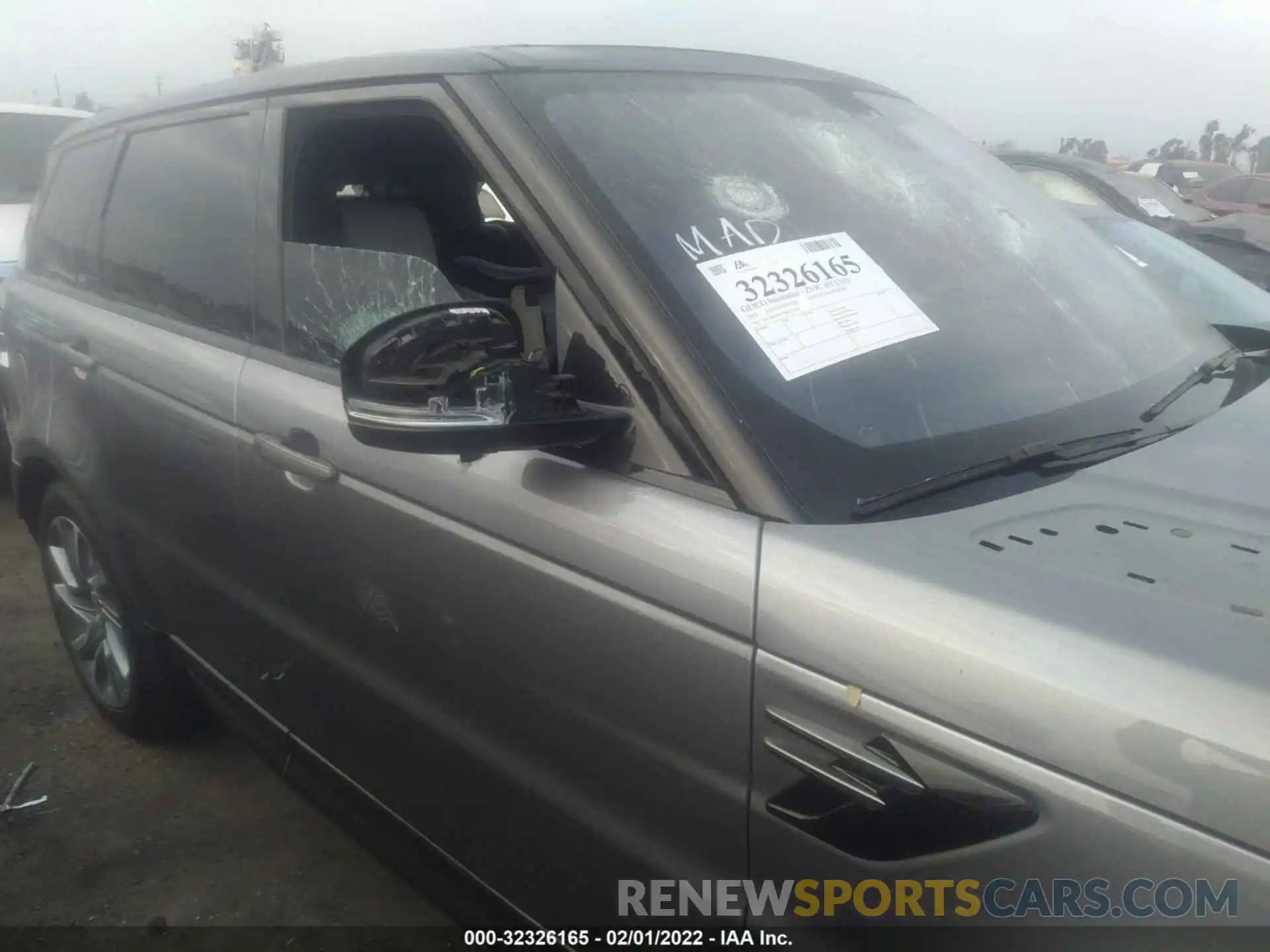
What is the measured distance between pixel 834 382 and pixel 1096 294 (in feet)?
2.73

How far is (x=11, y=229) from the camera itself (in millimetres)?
6738

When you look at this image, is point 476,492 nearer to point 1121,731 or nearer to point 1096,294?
point 1121,731

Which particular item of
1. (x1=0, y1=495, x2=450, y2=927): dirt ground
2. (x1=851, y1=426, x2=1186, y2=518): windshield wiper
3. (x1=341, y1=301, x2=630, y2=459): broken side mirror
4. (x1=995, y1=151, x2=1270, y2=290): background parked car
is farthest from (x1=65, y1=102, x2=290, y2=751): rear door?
(x1=995, y1=151, x2=1270, y2=290): background parked car

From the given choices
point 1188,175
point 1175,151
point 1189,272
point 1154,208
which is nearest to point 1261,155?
point 1175,151

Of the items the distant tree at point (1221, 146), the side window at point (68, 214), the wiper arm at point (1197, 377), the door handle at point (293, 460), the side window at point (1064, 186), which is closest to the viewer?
the wiper arm at point (1197, 377)

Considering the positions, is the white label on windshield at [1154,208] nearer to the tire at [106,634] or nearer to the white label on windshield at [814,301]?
the white label on windshield at [814,301]

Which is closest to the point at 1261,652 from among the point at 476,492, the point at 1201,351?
the point at 476,492

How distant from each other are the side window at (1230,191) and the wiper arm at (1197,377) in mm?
13574

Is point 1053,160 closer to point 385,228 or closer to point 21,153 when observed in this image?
point 385,228

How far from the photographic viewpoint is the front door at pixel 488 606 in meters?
1.40

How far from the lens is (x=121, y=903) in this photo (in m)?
2.58

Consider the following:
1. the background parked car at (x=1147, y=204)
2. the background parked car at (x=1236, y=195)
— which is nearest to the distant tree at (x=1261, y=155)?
the background parked car at (x=1236, y=195)

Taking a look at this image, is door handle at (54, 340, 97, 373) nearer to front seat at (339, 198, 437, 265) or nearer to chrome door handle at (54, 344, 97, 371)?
chrome door handle at (54, 344, 97, 371)

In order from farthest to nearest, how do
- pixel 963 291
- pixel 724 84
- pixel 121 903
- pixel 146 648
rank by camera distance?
pixel 146 648
pixel 121 903
pixel 724 84
pixel 963 291
